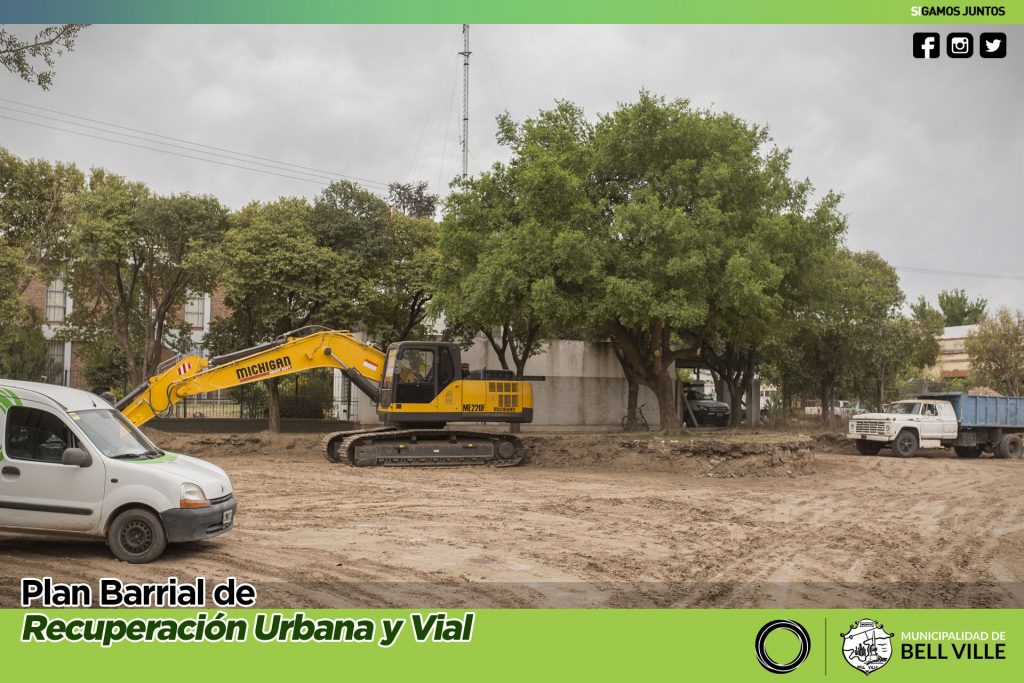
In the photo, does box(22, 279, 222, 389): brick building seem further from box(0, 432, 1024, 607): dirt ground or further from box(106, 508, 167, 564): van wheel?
box(106, 508, 167, 564): van wheel

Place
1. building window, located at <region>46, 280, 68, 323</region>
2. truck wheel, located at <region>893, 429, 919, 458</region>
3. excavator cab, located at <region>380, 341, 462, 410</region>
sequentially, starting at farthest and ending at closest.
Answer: building window, located at <region>46, 280, 68, 323</region> < truck wheel, located at <region>893, 429, 919, 458</region> < excavator cab, located at <region>380, 341, 462, 410</region>

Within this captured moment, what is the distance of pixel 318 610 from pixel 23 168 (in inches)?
1029

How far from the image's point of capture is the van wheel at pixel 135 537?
8.87 m

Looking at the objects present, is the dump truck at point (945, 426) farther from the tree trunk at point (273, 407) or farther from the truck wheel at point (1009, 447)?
the tree trunk at point (273, 407)

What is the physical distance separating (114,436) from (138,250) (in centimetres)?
2014

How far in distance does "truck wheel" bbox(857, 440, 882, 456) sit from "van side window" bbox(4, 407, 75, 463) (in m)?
25.5

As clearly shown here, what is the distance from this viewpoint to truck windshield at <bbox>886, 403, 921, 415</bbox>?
27.5m

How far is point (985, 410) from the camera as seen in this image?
1104 inches

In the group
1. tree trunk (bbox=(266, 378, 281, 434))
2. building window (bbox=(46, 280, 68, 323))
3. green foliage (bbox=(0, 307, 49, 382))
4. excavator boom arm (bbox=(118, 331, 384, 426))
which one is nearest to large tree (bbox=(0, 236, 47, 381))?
green foliage (bbox=(0, 307, 49, 382))

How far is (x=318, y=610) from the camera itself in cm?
741

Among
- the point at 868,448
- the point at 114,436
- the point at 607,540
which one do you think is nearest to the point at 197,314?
the point at 868,448

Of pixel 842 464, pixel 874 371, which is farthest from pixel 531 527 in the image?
pixel 874 371

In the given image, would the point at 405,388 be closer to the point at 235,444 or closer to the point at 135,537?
the point at 235,444

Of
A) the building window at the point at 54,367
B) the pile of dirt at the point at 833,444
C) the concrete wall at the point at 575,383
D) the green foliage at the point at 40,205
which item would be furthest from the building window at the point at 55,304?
the pile of dirt at the point at 833,444
